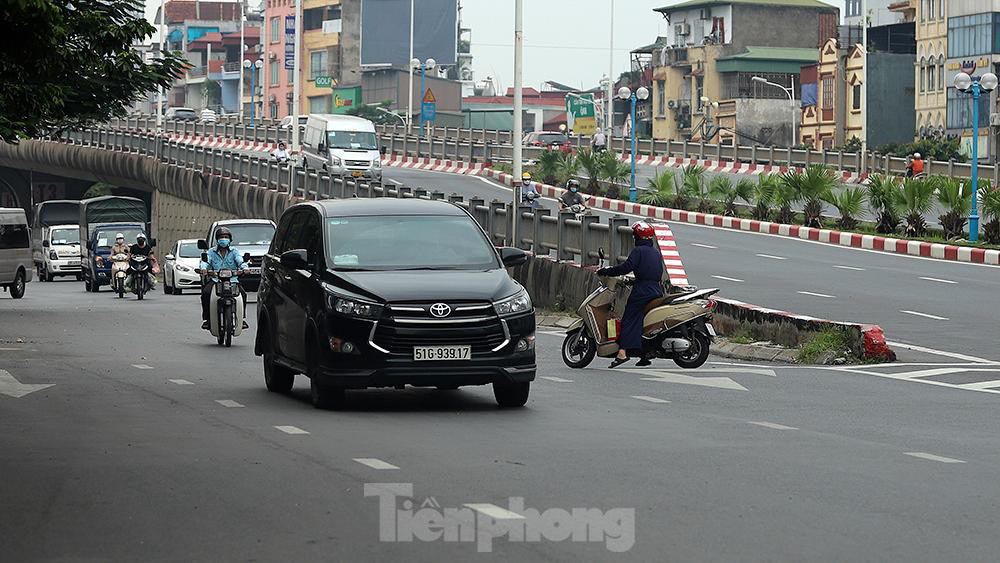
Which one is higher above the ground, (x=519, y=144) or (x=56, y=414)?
(x=519, y=144)

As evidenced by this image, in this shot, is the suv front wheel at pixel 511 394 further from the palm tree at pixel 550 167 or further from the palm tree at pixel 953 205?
the palm tree at pixel 550 167

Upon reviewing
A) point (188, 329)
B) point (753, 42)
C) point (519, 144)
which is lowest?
point (188, 329)

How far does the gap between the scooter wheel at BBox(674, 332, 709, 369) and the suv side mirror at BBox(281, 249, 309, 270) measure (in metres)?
5.71

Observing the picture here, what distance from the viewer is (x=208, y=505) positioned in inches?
359

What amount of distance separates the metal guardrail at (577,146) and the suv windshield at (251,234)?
74.1ft

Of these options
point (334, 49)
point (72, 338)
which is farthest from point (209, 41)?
point (72, 338)

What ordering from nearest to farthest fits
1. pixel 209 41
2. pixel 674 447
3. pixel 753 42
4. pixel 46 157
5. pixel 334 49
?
pixel 674 447
pixel 46 157
pixel 753 42
pixel 334 49
pixel 209 41

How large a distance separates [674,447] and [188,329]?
1696 cm

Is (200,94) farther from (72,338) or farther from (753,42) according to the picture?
(72,338)

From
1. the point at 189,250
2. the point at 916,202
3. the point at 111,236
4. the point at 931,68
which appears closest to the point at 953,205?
the point at 916,202

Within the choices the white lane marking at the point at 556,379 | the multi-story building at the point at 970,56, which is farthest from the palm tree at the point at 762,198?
the multi-story building at the point at 970,56

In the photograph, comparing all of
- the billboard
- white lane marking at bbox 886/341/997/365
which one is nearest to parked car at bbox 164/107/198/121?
the billboard

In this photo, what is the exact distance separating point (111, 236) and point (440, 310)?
1563 inches

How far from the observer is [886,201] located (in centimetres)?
4172
